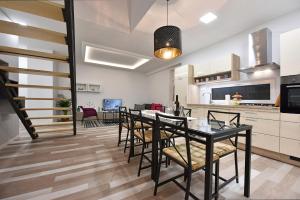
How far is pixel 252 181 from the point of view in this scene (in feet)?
5.72

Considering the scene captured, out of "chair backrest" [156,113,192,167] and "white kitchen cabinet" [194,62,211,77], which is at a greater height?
"white kitchen cabinet" [194,62,211,77]

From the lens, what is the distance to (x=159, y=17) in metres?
2.76

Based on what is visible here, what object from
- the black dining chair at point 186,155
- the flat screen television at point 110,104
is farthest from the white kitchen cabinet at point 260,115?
the flat screen television at point 110,104

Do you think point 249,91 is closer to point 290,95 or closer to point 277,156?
point 290,95

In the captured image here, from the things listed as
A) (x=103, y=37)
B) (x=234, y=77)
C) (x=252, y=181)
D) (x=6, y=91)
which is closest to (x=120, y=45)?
(x=103, y=37)

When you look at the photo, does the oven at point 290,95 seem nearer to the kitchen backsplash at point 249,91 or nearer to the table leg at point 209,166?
the kitchen backsplash at point 249,91

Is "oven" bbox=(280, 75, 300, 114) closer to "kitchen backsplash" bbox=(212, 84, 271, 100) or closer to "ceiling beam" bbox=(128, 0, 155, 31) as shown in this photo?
"kitchen backsplash" bbox=(212, 84, 271, 100)

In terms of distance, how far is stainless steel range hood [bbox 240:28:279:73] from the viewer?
2719mm

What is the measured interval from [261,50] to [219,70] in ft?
3.15

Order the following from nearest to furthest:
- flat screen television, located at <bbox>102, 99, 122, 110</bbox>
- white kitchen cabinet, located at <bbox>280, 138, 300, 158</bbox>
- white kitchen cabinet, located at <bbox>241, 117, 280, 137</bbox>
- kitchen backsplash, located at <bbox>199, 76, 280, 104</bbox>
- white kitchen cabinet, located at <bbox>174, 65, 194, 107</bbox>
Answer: white kitchen cabinet, located at <bbox>280, 138, 300, 158</bbox> < white kitchen cabinet, located at <bbox>241, 117, 280, 137</bbox> < kitchen backsplash, located at <bbox>199, 76, 280, 104</bbox> < white kitchen cabinet, located at <bbox>174, 65, 194, 107</bbox> < flat screen television, located at <bbox>102, 99, 122, 110</bbox>

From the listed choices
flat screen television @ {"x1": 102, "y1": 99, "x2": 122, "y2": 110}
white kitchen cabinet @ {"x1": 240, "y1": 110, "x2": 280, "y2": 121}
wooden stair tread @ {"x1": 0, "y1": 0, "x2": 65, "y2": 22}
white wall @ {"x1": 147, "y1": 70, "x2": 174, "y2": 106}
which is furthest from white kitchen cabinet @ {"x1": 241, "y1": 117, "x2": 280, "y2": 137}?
flat screen television @ {"x1": 102, "y1": 99, "x2": 122, "y2": 110}

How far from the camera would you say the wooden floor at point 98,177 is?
1479 mm

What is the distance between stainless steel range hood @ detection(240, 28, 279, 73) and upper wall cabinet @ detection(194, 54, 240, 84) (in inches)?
16.0

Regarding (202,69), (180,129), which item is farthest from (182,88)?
(180,129)
